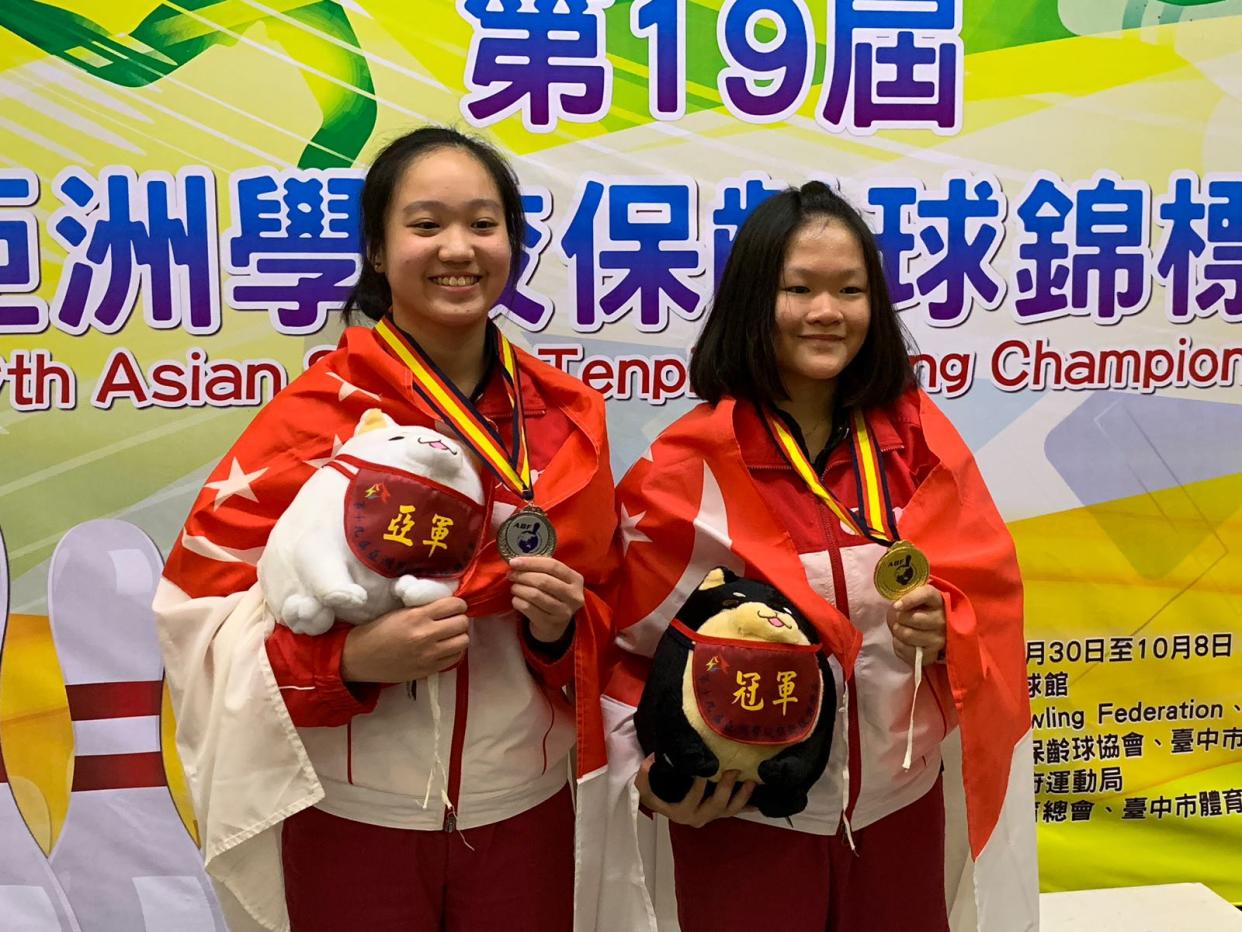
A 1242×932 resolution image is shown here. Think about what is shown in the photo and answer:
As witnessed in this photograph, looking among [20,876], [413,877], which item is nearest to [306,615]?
[413,877]

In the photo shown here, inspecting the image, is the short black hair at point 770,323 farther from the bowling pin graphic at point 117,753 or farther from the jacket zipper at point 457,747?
the bowling pin graphic at point 117,753

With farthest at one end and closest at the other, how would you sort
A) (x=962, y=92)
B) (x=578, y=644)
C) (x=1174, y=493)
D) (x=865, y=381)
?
(x=1174, y=493)
(x=962, y=92)
(x=865, y=381)
(x=578, y=644)

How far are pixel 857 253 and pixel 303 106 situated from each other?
122cm

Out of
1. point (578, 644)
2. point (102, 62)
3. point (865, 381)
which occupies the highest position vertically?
point (102, 62)

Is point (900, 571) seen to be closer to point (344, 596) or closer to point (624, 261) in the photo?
point (344, 596)

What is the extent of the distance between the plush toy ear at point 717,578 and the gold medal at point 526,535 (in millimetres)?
194

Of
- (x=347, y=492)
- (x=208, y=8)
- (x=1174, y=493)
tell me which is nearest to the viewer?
(x=347, y=492)

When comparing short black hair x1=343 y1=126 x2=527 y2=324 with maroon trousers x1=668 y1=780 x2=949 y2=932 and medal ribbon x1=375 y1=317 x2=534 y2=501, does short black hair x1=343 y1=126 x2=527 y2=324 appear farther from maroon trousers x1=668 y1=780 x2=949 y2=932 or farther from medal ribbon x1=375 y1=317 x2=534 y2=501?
maroon trousers x1=668 y1=780 x2=949 y2=932

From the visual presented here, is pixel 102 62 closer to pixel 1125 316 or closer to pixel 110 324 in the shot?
pixel 110 324

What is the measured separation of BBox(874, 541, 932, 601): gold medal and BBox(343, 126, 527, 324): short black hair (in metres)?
0.60

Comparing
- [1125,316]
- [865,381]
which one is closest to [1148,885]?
[1125,316]

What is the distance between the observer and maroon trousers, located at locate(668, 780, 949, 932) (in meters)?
1.41

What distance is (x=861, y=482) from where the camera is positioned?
4.78ft

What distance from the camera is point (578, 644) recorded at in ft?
4.51
